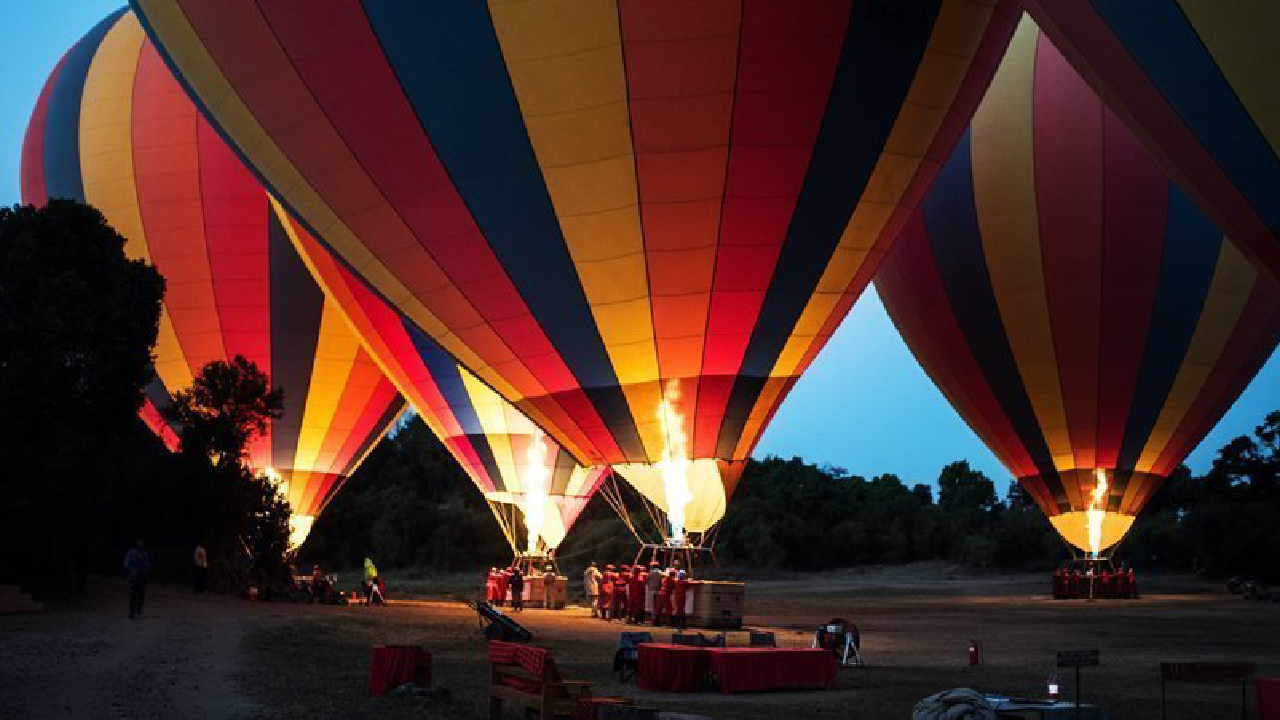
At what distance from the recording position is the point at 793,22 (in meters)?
14.9

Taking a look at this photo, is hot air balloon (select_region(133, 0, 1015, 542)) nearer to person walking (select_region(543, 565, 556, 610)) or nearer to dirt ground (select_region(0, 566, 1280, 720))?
dirt ground (select_region(0, 566, 1280, 720))

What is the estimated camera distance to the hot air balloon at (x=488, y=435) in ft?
88.8

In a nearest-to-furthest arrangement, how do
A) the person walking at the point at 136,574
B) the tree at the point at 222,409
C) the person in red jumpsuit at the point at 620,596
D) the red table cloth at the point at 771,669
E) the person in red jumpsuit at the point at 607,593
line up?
the red table cloth at the point at 771,669 < the person walking at the point at 136,574 < the person in red jumpsuit at the point at 620,596 < the person in red jumpsuit at the point at 607,593 < the tree at the point at 222,409

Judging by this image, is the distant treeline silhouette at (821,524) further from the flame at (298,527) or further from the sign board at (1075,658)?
the sign board at (1075,658)

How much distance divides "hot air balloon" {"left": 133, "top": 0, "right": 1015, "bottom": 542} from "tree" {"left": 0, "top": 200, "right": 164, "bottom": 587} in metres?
3.82

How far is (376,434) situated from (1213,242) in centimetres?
1763

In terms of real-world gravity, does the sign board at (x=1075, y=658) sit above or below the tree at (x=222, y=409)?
below

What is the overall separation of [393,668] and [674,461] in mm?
7956

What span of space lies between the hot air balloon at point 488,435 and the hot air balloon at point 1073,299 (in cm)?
801

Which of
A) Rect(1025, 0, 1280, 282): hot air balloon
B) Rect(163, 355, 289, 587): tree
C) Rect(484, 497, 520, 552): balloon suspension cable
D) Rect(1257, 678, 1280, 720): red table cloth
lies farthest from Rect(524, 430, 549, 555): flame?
Rect(1257, 678, 1280, 720): red table cloth

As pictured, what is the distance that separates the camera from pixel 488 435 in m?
29.5

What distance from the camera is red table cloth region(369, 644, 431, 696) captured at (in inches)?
431

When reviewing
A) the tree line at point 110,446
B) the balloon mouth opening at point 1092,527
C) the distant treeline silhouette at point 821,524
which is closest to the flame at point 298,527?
the tree line at point 110,446

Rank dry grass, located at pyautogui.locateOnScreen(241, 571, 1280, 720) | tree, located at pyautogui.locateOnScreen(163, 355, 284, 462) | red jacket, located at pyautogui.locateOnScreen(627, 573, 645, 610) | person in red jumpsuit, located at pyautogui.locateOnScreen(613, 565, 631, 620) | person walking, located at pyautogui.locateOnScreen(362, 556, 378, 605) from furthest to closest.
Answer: person walking, located at pyautogui.locateOnScreen(362, 556, 378, 605) < tree, located at pyautogui.locateOnScreen(163, 355, 284, 462) < person in red jumpsuit, located at pyautogui.locateOnScreen(613, 565, 631, 620) < red jacket, located at pyautogui.locateOnScreen(627, 573, 645, 610) < dry grass, located at pyautogui.locateOnScreen(241, 571, 1280, 720)
